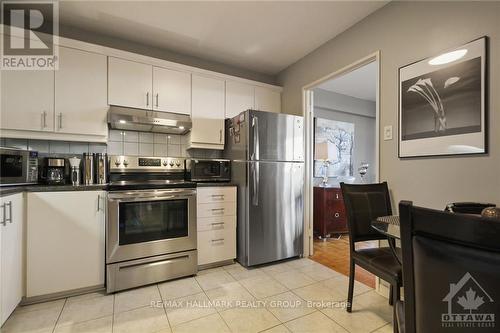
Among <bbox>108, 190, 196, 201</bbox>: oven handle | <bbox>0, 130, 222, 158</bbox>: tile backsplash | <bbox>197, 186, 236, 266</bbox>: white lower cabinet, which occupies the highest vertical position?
<bbox>0, 130, 222, 158</bbox>: tile backsplash

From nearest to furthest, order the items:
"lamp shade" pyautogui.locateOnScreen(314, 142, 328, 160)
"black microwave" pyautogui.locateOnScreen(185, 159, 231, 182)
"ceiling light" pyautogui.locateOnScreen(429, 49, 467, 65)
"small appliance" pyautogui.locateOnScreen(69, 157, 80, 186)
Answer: "ceiling light" pyautogui.locateOnScreen(429, 49, 467, 65)
"small appliance" pyautogui.locateOnScreen(69, 157, 80, 186)
"black microwave" pyautogui.locateOnScreen(185, 159, 231, 182)
"lamp shade" pyautogui.locateOnScreen(314, 142, 328, 160)

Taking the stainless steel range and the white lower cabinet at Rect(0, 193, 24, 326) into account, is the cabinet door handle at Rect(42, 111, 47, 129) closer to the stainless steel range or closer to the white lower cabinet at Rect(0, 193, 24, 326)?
the stainless steel range

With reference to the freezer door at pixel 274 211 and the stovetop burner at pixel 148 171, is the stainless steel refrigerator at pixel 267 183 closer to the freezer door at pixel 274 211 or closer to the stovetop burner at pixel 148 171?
the freezer door at pixel 274 211

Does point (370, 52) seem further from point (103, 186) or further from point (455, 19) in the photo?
point (103, 186)

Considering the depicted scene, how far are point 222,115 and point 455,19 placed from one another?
2222 millimetres

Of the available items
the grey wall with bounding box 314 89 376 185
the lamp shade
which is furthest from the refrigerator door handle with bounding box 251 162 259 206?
the grey wall with bounding box 314 89 376 185

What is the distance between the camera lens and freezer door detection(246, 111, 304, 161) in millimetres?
2520

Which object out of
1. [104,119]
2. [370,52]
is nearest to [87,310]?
[104,119]

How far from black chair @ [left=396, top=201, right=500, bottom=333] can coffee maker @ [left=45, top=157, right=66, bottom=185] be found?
8.67 ft

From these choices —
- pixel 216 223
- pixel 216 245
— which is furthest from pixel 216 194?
pixel 216 245

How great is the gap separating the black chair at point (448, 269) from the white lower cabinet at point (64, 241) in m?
2.19

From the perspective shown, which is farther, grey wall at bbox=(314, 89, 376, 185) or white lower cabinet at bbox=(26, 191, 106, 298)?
grey wall at bbox=(314, 89, 376, 185)

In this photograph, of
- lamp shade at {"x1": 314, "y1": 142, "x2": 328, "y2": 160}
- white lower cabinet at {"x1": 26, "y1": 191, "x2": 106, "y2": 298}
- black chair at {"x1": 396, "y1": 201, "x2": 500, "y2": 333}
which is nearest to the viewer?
black chair at {"x1": 396, "y1": 201, "x2": 500, "y2": 333}

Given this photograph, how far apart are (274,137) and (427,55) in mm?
1462
